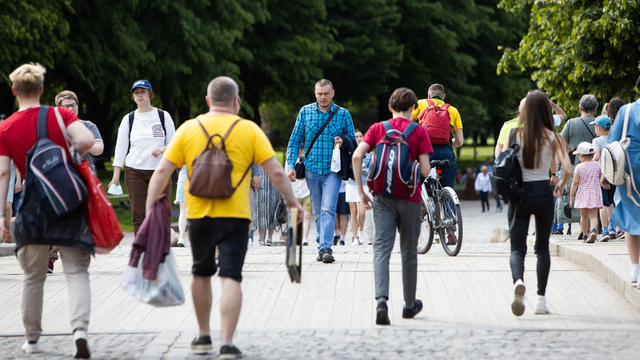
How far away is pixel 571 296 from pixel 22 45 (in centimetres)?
1852

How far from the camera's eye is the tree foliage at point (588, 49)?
1855 cm

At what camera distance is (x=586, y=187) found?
10.9m

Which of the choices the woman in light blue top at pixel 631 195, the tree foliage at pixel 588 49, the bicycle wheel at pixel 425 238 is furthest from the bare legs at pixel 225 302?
the tree foliage at pixel 588 49

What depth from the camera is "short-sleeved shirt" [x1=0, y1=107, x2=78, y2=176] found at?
202 inches

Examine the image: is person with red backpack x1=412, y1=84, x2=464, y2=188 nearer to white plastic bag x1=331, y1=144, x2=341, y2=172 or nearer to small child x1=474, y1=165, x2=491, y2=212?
white plastic bag x1=331, y1=144, x2=341, y2=172

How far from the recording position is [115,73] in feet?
80.5

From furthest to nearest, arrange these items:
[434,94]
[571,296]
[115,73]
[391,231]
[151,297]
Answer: [115,73]
[434,94]
[571,296]
[391,231]
[151,297]

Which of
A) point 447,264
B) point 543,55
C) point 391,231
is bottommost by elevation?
point 447,264

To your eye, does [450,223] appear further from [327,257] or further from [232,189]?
[232,189]

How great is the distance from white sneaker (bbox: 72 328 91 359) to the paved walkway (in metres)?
0.13

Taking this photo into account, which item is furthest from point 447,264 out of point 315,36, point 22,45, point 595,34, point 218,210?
point 315,36

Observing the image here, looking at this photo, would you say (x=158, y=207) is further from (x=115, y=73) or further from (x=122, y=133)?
(x=115, y=73)

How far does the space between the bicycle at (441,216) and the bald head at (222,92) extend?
14.3ft

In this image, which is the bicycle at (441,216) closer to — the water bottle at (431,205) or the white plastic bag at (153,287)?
the water bottle at (431,205)
